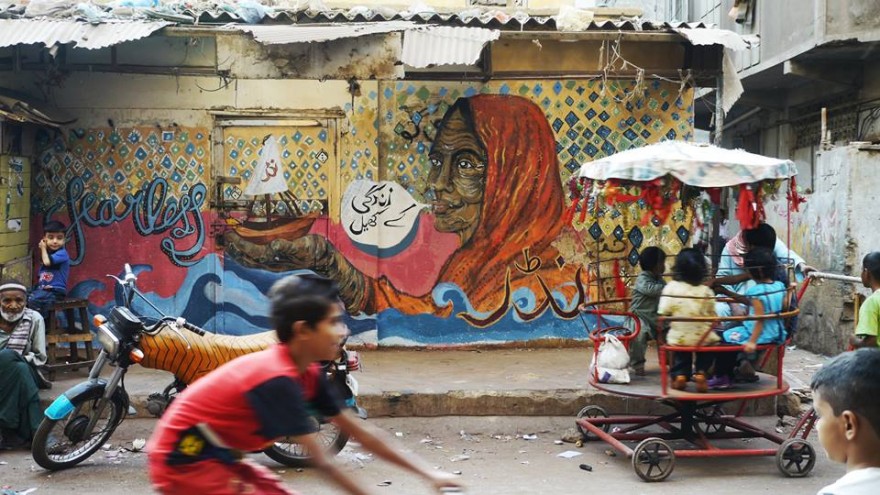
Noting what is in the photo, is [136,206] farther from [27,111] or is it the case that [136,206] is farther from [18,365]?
[18,365]

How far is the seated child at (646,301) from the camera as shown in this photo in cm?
732

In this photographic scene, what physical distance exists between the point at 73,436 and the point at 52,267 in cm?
267

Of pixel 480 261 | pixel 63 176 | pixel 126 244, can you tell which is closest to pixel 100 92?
pixel 63 176

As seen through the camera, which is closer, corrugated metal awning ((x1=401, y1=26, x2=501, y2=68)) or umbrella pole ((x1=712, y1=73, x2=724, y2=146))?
corrugated metal awning ((x1=401, y1=26, x2=501, y2=68))

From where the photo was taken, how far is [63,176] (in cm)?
987

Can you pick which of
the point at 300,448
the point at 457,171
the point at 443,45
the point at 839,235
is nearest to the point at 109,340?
the point at 300,448

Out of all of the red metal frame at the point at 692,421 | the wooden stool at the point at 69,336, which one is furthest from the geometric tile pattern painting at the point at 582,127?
the wooden stool at the point at 69,336

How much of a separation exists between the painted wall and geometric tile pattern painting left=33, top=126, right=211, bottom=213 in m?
0.02

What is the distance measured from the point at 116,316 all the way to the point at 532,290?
480 cm

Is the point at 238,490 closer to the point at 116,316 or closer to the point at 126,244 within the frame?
the point at 116,316

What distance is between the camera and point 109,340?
6.49 metres

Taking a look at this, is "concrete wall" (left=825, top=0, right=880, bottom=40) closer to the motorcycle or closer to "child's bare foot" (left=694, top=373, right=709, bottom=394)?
"child's bare foot" (left=694, top=373, right=709, bottom=394)

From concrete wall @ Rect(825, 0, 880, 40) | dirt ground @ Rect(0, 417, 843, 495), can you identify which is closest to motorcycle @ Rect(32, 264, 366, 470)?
dirt ground @ Rect(0, 417, 843, 495)

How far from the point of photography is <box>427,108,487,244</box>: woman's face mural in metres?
9.98
